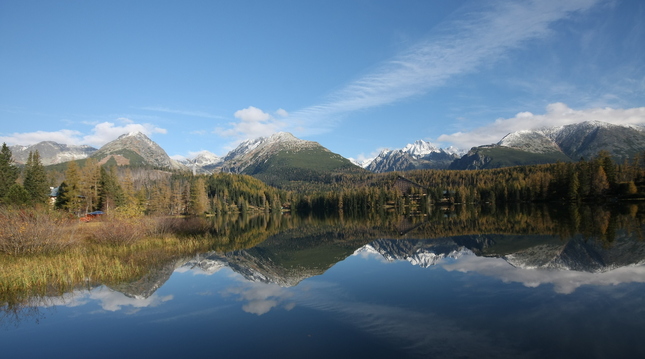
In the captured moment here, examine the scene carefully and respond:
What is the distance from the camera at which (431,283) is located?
62.6 ft

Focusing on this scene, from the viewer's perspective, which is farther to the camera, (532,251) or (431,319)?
(532,251)

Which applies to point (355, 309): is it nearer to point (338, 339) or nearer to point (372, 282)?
point (338, 339)

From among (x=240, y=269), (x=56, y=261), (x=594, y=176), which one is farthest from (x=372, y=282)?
(x=594, y=176)

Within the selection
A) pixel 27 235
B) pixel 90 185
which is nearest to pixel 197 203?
pixel 90 185

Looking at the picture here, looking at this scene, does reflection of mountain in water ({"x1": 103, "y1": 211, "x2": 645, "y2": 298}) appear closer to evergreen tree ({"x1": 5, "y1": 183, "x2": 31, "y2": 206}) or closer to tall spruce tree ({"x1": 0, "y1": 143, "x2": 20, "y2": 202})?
evergreen tree ({"x1": 5, "y1": 183, "x2": 31, "y2": 206})

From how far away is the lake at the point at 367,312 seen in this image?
10938 mm

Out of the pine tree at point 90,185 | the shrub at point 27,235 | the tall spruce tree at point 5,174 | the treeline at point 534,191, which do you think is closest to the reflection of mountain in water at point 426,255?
the shrub at point 27,235

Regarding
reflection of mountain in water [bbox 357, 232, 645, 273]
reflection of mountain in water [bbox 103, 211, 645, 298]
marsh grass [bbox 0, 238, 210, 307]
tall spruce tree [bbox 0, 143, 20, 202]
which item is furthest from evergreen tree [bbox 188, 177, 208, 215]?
reflection of mountain in water [bbox 357, 232, 645, 273]

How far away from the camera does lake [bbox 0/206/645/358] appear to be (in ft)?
35.9

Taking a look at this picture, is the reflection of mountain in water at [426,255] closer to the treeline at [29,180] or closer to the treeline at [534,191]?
the treeline at [29,180]

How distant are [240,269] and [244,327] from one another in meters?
13.9

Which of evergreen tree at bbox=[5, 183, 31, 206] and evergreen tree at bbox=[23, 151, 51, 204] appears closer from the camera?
evergreen tree at bbox=[5, 183, 31, 206]

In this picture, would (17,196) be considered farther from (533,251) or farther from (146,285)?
(533,251)

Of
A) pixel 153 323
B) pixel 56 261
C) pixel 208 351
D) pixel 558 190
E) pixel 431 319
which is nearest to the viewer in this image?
pixel 208 351
